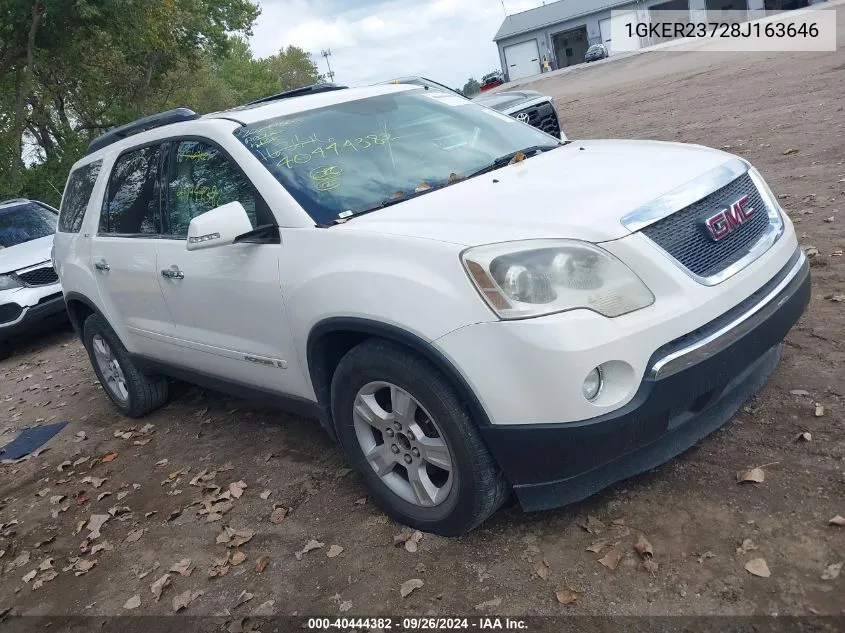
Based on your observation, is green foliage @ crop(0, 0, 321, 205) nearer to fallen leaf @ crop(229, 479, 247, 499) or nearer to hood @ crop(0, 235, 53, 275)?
hood @ crop(0, 235, 53, 275)

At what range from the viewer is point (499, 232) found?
9.26ft

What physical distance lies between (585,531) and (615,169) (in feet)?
5.08

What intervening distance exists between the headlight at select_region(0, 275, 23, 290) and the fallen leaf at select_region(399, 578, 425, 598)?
25.4 ft

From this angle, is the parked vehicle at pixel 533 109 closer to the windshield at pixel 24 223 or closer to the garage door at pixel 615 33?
the windshield at pixel 24 223

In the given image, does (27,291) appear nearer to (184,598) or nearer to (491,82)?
(184,598)

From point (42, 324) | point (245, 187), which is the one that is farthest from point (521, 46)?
point (245, 187)

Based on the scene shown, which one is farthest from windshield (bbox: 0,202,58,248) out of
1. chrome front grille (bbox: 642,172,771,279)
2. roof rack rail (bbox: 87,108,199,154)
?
chrome front grille (bbox: 642,172,771,279)

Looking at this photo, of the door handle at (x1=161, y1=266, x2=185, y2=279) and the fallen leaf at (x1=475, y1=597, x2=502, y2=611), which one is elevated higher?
the door handle at (x1=161, y1=266, x2=185, y2=279)

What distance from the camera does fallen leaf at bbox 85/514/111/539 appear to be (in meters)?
4.19

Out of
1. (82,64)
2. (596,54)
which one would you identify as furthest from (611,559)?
(596,54)

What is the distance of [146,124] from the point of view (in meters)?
4.89

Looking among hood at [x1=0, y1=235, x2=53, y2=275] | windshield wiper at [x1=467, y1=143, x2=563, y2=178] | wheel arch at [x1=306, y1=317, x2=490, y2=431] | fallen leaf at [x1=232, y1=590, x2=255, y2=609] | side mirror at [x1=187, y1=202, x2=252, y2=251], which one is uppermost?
side mirror at [x1=187, y1=202, x2=252, y2=251]

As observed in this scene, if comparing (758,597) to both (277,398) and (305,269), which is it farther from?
(277,398)

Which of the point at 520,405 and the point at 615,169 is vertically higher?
the point at 615,169
